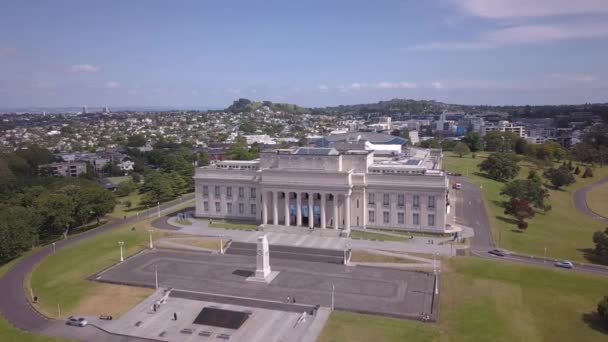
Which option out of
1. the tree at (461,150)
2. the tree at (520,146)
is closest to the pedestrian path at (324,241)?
the tree at (461,150)

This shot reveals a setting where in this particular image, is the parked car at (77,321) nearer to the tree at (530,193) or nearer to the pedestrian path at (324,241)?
the pedestrian path at (324,241)

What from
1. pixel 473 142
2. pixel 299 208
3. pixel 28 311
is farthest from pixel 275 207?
pixel 473 142

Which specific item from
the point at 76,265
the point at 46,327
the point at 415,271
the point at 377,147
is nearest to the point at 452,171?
the point at 377,147

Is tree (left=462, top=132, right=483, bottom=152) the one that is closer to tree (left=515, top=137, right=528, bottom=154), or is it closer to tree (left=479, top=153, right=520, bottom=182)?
tree (left=515, top=137, right=528, bottom=154)

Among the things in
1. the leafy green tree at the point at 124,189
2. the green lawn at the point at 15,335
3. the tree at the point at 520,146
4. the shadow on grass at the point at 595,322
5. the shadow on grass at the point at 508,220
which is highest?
the tree at the point at 520,146

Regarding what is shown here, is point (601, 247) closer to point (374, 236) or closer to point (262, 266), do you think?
point (374, 236)

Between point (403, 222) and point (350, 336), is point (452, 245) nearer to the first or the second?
point (403, 222)
